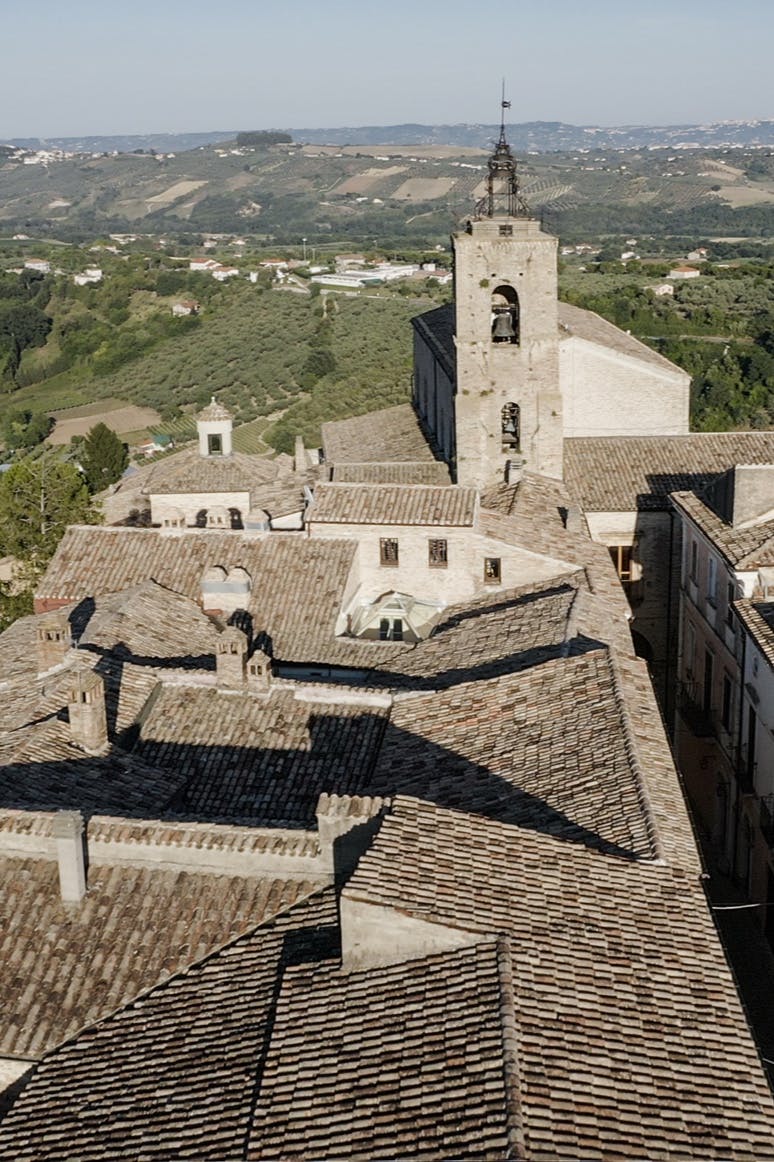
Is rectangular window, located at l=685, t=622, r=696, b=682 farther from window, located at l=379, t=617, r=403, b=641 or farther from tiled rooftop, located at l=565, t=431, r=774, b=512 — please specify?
window, located at l=379, t=617, r=403, b=641

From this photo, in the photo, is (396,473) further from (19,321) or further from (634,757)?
(19,321)

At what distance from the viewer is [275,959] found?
12141mm

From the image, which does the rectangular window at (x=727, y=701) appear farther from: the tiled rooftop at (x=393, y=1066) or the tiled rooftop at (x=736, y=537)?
the tiled rooftop at (x=393, y=1066)

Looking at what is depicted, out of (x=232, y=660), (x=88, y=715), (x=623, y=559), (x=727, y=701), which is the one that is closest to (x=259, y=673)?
(x=232, y=660)

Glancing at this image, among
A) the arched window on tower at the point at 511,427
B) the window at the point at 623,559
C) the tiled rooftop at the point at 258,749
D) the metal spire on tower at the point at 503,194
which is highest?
the metal spire on tower at the point at 503,194

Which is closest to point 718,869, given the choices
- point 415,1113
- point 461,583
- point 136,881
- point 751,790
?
point 751,790

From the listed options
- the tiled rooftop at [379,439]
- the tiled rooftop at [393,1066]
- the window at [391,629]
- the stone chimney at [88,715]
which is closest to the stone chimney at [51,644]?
the stone chimney at [88,715]

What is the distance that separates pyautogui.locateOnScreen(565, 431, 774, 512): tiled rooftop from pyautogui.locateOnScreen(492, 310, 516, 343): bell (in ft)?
10.0

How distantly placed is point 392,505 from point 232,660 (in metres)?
7.49

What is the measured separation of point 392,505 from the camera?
997 inches

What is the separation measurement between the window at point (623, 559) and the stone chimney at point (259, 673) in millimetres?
12231

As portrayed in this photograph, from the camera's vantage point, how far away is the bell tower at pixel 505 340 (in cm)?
2900

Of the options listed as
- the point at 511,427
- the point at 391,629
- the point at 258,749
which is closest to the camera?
the point at 258,749

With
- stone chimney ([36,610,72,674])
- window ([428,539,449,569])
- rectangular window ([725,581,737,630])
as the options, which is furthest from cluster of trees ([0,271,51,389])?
rectangular window ([725,581,737,630])
